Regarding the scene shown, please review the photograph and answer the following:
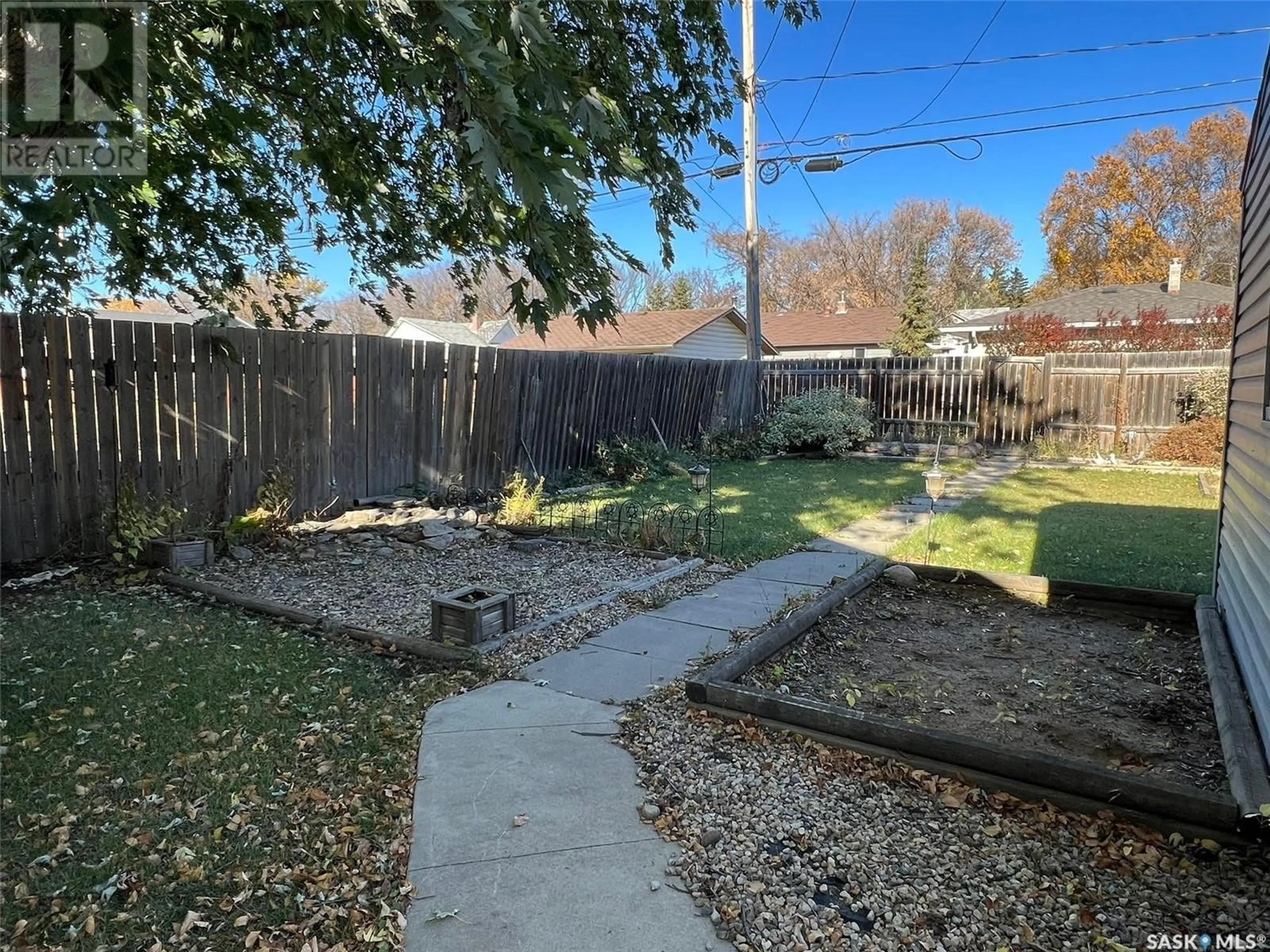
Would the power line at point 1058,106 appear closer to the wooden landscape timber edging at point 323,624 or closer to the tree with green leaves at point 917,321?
the wooden landscape timber edging at point 323,624

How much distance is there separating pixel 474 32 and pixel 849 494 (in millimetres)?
7518

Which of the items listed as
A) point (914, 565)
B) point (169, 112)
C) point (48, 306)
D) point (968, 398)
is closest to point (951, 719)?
point (914, 565)

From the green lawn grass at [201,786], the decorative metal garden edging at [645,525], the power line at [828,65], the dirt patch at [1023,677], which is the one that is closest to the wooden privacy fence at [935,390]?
the power line at [828,65]

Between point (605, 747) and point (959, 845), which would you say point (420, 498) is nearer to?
point (605, 747)

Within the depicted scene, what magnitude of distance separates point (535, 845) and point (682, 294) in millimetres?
38642

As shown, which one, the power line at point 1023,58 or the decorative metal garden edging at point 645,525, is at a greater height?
the power line at point 1023,58

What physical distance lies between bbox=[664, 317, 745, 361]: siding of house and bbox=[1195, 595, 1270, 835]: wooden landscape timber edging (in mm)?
18200

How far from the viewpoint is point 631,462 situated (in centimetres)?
982

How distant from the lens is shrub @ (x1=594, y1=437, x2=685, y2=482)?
9.70 metres

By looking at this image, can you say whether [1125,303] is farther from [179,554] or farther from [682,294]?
[179,554]

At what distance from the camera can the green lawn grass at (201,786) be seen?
1.79 meters

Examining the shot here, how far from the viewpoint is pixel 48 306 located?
481 cm

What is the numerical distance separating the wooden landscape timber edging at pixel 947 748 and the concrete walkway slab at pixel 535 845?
541 millimetres

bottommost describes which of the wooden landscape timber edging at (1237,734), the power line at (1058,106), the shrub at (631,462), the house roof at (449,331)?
the wooden landscape timber edging at (1237,734)
